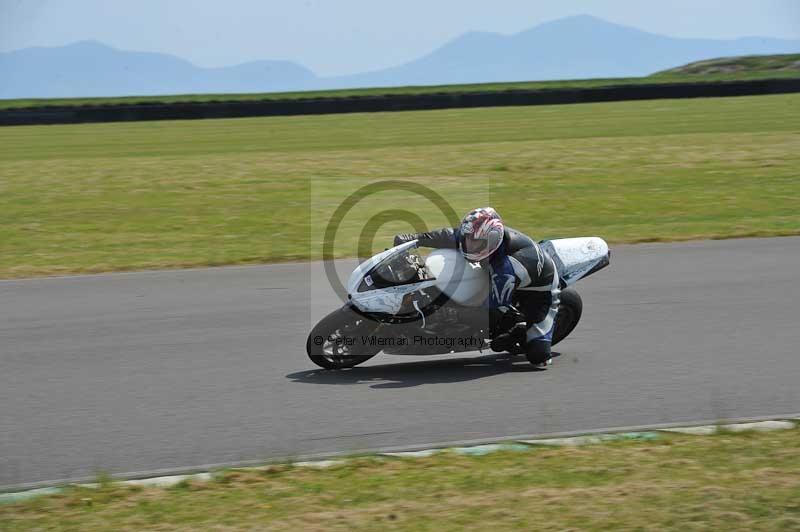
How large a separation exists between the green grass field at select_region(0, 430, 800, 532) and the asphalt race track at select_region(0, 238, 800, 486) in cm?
60

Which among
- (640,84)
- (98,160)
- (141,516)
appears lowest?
(141,516)

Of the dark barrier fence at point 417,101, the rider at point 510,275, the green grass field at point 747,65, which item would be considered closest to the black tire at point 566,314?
the rider at point 510,275

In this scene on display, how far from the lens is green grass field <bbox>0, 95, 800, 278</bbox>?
52.5 ft

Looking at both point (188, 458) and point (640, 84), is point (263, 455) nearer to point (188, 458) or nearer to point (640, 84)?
point (188, 458)

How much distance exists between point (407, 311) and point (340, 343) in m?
0.73

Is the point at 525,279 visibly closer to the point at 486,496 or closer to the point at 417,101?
the point at 486,496

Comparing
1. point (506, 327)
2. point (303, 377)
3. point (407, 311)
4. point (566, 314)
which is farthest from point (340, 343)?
point (566, 314)

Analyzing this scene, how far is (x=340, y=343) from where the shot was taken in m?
8.30

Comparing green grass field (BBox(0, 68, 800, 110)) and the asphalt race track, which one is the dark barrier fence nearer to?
green grass field (BBox(0, 68, 800, 110))

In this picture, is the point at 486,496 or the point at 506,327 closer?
the point at 486,496

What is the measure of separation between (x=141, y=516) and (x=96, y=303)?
666 centimetres

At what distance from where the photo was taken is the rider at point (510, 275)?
7973mm

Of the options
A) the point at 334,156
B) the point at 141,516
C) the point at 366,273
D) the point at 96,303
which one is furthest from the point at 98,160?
the point at 141,516

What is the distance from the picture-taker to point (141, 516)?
17.1 ft
